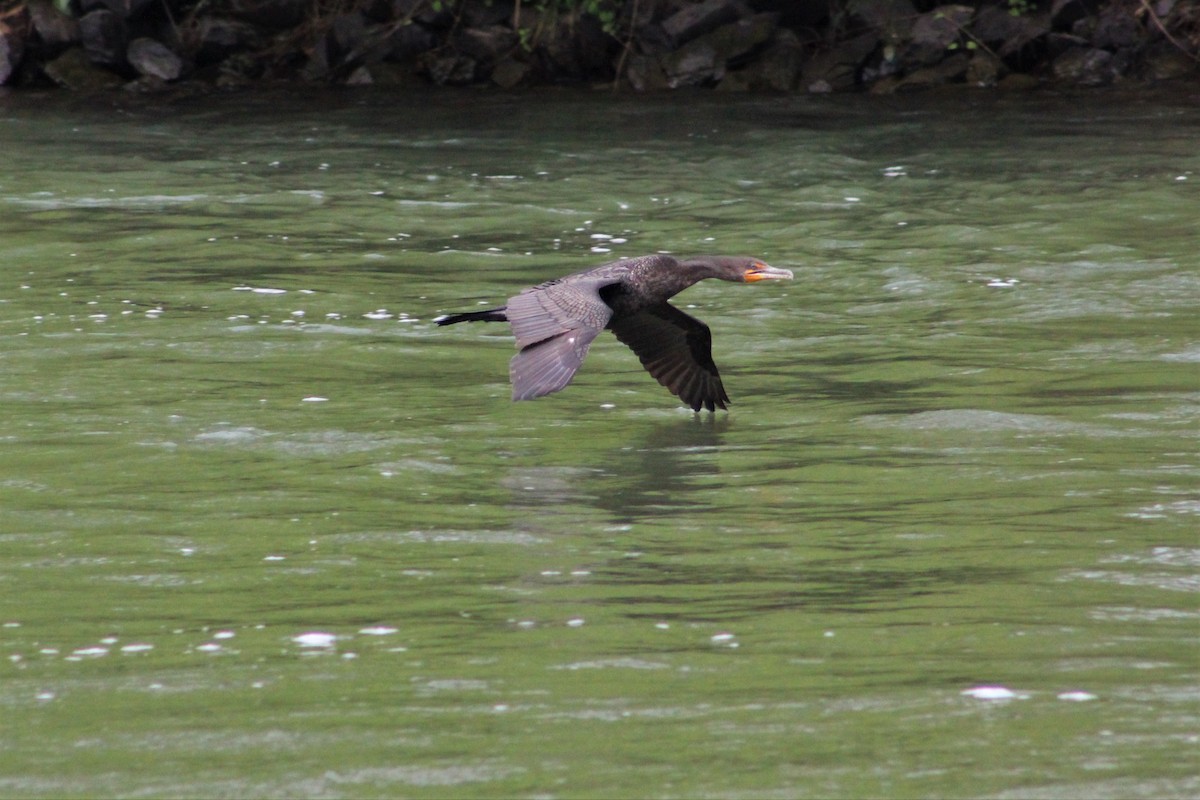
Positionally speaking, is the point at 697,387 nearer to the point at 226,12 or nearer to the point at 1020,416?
Result: the point at 1020,416

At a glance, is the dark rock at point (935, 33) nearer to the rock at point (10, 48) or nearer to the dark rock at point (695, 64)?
the dark rock at point (695, 64)

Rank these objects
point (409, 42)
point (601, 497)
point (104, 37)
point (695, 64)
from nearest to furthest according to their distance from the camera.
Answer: point (601, 497)
point (695, 64)
point (104, 37)
point (409, 42)

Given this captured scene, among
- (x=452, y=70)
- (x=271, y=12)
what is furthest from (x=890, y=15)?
(x=271, y=12)

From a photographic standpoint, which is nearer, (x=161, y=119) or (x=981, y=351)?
(x=981, y=351)

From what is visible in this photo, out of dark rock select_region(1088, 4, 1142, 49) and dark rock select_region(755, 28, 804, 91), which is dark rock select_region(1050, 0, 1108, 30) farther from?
dark rock select_region(755, 28, 804, 91)

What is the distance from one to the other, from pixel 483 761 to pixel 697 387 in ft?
14.5

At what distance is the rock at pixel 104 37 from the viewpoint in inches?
830

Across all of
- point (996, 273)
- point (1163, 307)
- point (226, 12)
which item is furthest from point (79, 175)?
point (1163, 307)

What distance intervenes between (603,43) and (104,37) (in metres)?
5.65

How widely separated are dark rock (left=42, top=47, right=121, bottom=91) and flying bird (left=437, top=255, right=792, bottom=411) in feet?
45.6

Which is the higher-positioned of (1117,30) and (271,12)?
(271,12)

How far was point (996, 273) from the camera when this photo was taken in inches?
478

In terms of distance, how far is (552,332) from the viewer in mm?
7477

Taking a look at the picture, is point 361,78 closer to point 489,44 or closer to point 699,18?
→ point 489,44
